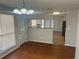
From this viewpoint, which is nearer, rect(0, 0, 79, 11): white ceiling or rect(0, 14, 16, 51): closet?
rect(0, 0, 79, 11): white ceiling

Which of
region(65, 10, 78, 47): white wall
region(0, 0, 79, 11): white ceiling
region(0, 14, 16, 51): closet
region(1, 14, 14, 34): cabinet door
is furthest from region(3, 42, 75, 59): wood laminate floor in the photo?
region(0, 0, 79, 11): white ceiling

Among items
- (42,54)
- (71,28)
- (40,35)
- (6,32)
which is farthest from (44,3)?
(40,35)

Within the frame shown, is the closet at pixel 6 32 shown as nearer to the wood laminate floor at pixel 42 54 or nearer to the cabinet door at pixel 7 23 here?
the cabinet door at pixel 7 23

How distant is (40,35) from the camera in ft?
22.9

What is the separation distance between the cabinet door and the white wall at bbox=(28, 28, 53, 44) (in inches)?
98.1

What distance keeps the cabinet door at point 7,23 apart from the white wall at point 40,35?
98.1 inches

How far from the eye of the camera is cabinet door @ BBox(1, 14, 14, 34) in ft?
Answer: 13.8

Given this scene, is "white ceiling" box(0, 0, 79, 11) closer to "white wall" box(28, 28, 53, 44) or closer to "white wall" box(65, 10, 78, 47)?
"white wall" box(65, 10, 78, 47)

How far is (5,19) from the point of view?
4363 mm

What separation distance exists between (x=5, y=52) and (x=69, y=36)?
4.07 metres

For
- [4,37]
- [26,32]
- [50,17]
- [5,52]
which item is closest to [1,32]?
[4,37]

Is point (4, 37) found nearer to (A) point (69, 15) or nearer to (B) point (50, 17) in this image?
(B) point (50, 17)

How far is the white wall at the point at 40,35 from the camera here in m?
6.64

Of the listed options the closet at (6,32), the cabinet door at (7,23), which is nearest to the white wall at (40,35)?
the closet at (6,32)
